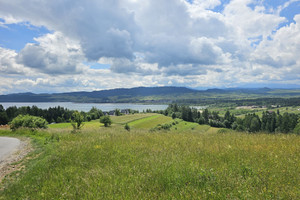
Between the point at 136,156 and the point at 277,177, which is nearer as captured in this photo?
the point at 277,177

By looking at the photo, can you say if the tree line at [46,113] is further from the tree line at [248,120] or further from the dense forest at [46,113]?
the tree line at [248,120]

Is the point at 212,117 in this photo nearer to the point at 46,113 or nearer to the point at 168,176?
the point at 46,113

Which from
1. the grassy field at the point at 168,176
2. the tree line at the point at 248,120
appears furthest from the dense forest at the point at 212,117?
the grassy field at the point at 168,176

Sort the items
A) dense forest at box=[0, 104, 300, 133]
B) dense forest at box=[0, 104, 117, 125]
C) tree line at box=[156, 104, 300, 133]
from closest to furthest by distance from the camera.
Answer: dense forest at box=[0, 104, 300, 133] < tree line at box=[156, 104, 300, 133] < dense forest at box=[0, 104, 117, 125]

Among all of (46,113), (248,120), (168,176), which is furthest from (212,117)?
(168,176)

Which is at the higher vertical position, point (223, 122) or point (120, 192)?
point (120, 192)

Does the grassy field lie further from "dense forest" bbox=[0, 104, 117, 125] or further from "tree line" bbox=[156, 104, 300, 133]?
"dense forest" bbox=[0, 104, 117, 125]

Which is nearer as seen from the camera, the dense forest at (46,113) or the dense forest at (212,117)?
the dense forest at (212,117)

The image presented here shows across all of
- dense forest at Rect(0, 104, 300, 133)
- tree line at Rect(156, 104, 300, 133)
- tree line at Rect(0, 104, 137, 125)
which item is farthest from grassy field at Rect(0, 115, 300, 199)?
tree line at Rect(0, 104, 137, 125)

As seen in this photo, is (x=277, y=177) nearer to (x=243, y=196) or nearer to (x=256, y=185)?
(x=256, y=185)

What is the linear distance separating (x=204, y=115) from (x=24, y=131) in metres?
137

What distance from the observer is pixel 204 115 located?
14238 centimetres

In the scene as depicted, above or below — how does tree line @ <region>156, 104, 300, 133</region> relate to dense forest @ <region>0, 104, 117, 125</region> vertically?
below

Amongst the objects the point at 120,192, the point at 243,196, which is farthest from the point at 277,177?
the point at 120,192
